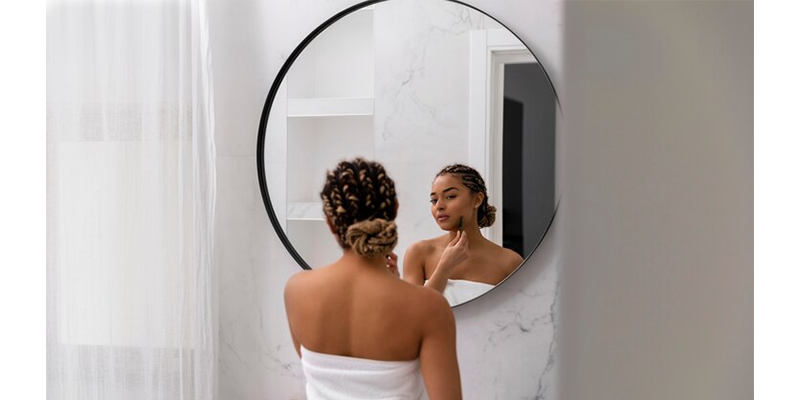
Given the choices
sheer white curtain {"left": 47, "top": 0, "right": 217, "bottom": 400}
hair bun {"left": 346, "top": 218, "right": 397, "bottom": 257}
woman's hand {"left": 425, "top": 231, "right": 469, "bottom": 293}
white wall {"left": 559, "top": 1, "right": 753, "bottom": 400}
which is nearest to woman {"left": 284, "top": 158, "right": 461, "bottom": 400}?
hair bun {"left": 346, "top": 218, "right": 397, "bottom": 257}

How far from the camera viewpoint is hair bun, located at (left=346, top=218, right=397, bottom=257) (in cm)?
111

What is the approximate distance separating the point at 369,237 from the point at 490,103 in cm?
44

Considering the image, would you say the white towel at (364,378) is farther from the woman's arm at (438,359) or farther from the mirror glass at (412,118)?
the mirror glass at (412,118)

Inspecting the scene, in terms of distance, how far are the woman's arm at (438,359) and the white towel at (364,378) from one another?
0.03 metres

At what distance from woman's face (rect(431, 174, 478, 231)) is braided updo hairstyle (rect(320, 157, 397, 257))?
286mm

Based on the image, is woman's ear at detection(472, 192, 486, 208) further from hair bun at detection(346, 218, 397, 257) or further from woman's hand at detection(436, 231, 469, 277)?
hair bun at detection(346, 218, 397, 257)

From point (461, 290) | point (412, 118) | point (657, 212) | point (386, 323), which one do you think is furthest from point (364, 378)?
point (657, 212)

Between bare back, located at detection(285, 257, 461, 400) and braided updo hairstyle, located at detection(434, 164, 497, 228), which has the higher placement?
braided updo hairstyle, located at detection(434, 164, 497, 228)

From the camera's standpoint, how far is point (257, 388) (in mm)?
1592

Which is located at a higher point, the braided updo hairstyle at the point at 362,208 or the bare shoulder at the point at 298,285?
the braided updo hairstyle at the point at 362,208

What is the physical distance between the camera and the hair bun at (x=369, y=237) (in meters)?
1.11

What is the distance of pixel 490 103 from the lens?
1.38m

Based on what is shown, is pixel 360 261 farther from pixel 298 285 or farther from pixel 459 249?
pixel 459 249

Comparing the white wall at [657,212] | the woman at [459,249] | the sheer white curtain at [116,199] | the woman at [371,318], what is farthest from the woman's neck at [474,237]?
the white wall at [657,212]
